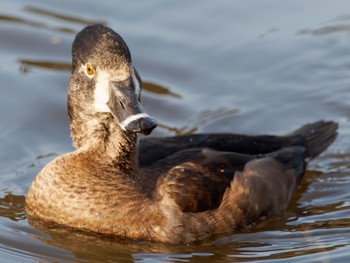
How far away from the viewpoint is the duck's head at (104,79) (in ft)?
25.5

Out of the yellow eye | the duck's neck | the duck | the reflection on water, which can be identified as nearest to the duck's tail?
the duck

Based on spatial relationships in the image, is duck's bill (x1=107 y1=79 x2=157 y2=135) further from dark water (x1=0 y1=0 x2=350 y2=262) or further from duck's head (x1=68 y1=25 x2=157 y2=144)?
A: dark water (x1=0 y1=0 x2=350 y2=262)

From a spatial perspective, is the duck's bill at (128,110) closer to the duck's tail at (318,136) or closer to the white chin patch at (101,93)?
the white chin patch at (101,93)

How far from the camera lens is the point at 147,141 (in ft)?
30.1

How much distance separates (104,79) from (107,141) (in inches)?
23.1

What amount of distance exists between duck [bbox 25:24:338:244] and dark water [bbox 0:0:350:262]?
0.16 metres

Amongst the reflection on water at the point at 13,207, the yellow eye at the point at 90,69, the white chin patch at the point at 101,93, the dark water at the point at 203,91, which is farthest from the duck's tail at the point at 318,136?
the reflection on water at the point at 13,207

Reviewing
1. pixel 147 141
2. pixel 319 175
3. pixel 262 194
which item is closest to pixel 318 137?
pixel 319 175

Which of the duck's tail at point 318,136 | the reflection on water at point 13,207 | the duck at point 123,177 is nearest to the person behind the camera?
the duck at point 123,177

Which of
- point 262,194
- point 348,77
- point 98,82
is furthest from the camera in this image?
point 348,77

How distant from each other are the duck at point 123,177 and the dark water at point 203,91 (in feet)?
0.52

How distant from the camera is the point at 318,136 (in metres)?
9.98

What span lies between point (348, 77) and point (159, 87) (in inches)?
87.2

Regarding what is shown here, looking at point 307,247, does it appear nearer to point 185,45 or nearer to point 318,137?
point 318,137
